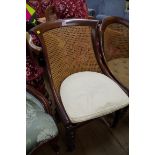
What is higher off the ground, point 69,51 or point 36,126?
point 69,51

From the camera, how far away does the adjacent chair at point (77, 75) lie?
1272mm

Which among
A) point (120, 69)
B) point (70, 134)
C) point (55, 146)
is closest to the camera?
point (70, 134)

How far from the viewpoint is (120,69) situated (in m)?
1.69

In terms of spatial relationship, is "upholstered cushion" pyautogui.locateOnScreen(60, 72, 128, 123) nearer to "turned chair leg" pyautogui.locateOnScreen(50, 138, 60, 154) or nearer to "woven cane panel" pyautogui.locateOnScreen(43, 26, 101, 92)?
"woven cane panel" pyautogui.locateOnScreen(43, 26, 101, 92)

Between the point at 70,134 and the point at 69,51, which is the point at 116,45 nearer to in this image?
the point at 69,51

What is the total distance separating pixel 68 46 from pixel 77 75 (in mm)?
212

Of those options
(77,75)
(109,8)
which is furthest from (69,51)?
(109,8)

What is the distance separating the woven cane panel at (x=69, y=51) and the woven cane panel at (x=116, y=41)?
0.18 metres

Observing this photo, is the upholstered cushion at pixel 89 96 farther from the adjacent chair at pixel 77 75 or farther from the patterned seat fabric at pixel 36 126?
the patterned seat fabric at pixel 36 126

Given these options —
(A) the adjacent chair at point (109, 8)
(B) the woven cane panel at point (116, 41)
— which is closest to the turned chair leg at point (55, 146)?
(B) the woven cane panel at point (116, 41)

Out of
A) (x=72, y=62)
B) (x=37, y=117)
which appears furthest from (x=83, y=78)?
(x=37, y=117)

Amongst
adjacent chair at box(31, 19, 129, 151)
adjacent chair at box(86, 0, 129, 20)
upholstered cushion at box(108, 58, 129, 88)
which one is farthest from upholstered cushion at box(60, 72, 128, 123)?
adjacent chair at box(86, 0, 129, 20)
